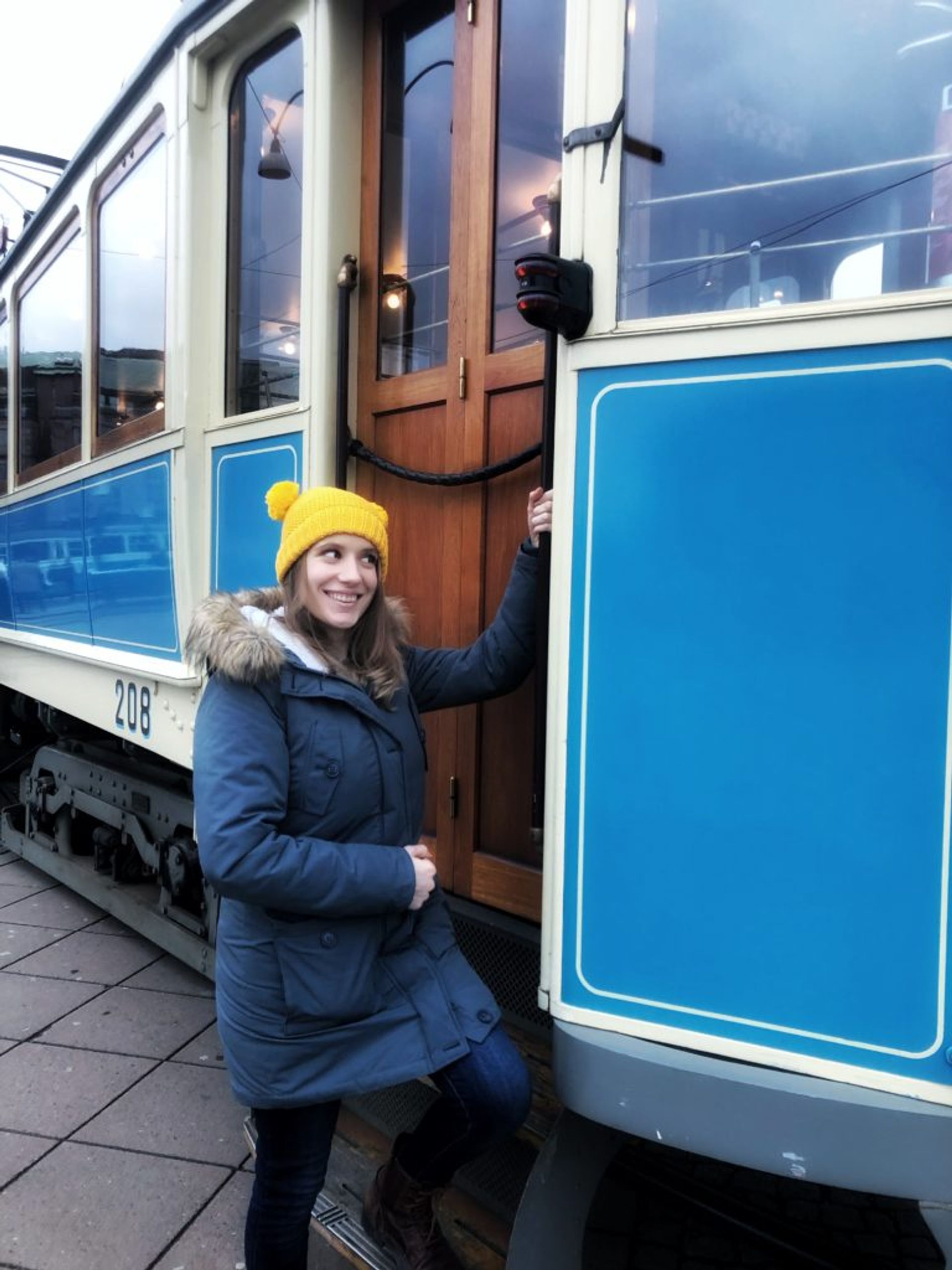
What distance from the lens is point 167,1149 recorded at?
2705mm

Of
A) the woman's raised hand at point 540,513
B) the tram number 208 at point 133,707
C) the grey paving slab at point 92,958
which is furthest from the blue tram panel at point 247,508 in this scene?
the grey paving slab at point 92,958

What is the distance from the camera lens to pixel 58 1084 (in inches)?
120

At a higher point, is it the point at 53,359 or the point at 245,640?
the point at 53,359

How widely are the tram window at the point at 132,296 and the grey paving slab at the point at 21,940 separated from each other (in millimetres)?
2089

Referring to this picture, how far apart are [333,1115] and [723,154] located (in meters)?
1.77

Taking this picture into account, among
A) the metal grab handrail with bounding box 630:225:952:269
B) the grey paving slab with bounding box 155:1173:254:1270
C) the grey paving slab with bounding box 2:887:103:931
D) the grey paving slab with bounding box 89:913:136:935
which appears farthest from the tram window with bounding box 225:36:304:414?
the grey paving slab with bounding box 2:887:103:931

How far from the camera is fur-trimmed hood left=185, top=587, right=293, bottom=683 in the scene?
168 centimetres

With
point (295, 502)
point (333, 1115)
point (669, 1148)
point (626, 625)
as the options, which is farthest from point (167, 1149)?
point (626, 625)

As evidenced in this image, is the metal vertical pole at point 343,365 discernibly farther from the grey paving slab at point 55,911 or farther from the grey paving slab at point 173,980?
the grey paving slab at point 55,911

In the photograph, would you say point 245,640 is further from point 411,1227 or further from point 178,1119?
point 178,1119

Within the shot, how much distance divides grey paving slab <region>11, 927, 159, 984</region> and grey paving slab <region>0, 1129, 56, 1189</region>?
109cm

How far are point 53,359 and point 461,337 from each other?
296 cm

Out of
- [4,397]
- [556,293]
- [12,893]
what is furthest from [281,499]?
[4,397]

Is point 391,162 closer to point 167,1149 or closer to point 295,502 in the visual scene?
point 295,502
